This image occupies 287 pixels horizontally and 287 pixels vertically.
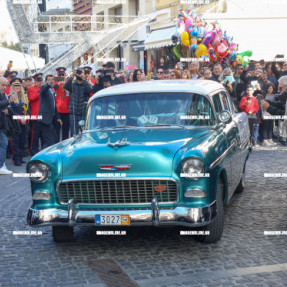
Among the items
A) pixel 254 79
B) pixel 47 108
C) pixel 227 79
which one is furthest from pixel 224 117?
pixel 254 79

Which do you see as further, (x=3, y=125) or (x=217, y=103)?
(x=3, y=125)

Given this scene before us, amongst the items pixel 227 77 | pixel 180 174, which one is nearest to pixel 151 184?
pixel 180 174

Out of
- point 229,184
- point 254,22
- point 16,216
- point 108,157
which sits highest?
point 254,22

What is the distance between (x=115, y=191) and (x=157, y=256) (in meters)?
0.75

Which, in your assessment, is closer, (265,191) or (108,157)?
(108,157)

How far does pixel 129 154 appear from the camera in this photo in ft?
19.3

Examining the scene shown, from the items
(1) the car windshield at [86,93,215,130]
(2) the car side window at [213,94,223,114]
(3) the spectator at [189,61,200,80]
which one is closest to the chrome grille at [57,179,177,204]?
(1) the car windshield at [86,93,215,130]

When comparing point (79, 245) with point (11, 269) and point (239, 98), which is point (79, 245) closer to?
point (11, 269)

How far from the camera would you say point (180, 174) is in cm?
574

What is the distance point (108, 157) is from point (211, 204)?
3.60 feet

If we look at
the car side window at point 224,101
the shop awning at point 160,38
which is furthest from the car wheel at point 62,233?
the shop awning at point 160,38

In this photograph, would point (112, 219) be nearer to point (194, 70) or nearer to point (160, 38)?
point (194, 70)

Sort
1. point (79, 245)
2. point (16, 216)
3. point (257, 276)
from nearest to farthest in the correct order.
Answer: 1. point (257, 276)
2. point (79, 245)
3. point (16, 216)

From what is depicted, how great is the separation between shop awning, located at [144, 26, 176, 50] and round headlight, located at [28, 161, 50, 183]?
17.9 meters
